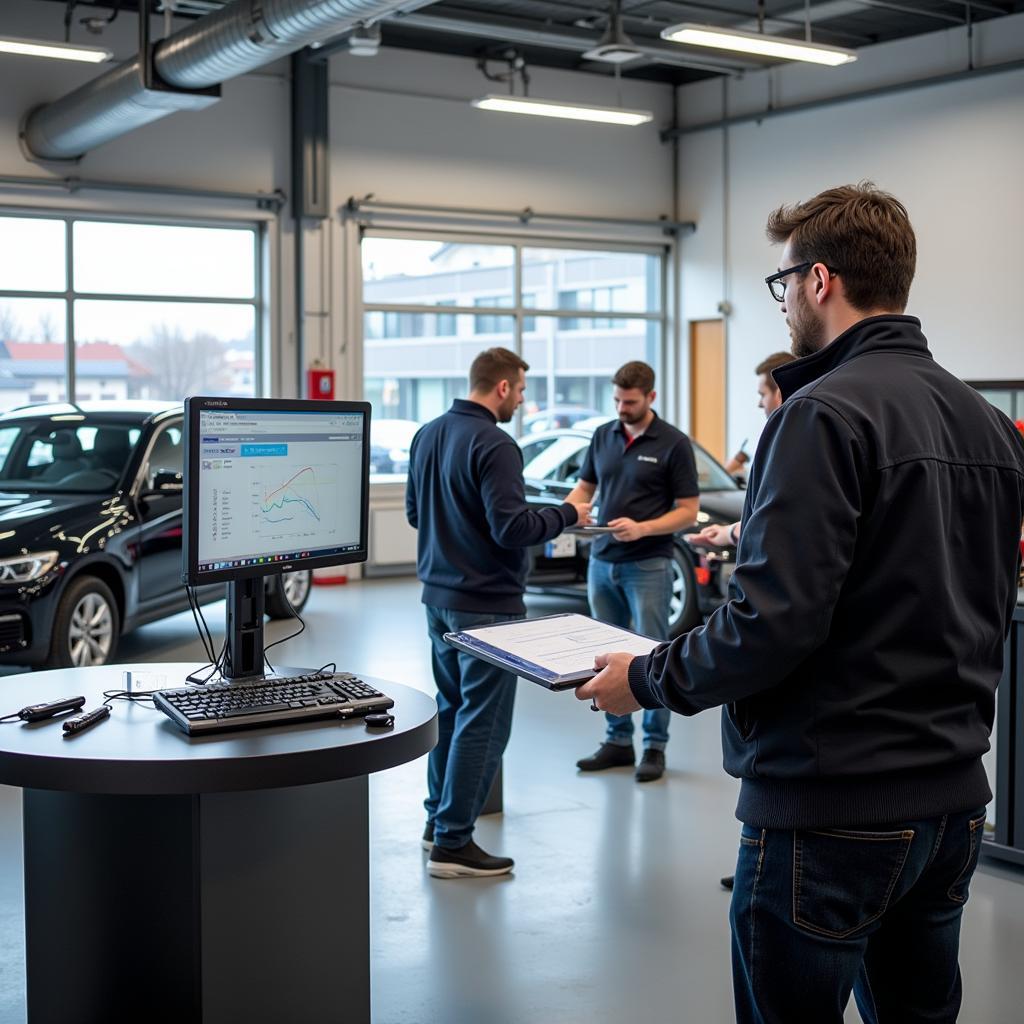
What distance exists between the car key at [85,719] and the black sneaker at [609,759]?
3.07 m

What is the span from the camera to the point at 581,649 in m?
2.33

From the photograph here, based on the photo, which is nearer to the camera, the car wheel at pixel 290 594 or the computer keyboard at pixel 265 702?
the computer keyboard at pixel 265 702

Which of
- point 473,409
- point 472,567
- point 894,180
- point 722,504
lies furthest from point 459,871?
point 894,180

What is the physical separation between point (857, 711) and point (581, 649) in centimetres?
62

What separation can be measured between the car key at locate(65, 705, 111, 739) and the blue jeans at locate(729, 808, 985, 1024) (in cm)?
123

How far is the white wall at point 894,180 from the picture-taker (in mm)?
10289

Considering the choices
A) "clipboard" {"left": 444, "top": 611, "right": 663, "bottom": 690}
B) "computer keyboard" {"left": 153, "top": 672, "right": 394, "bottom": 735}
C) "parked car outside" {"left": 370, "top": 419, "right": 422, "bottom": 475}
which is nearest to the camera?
"clipboard" {"left": 444, "top": 611, "right": 663, "bottom": 690}

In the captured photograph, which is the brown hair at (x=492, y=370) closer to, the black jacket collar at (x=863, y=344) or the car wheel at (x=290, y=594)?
the black jacket collar at (x=863, y=344)

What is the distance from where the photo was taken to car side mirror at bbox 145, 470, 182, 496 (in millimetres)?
6934

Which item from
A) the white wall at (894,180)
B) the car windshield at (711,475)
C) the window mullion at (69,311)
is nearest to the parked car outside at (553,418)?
the white wall at (894,180)

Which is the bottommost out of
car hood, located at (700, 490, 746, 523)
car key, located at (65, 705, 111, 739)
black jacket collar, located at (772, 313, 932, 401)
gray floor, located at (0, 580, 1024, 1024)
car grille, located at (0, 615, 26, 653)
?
gray floor, located at (0, 580, 1024, 1024)

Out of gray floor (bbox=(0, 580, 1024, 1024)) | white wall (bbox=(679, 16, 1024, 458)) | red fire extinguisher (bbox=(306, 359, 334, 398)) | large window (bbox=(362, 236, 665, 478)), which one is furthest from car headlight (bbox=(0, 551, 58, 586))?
Result: white wall (bbox=(679, 16, 1024, 458))

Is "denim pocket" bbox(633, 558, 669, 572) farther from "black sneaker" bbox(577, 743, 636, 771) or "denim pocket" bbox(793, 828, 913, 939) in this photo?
"denim pocket" bbox(793, 828, 913, 939)

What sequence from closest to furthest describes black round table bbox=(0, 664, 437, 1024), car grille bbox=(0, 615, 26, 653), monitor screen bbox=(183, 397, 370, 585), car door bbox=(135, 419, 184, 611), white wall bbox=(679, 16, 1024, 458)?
black round table bbox=(0, 664, 437, 1024), monitor screen bbox=(183, 397, 370, 585), car grille bbox=(0, 615, 26, 653), car door bbox=(135, 419, 184, 611), white wall bbox=(679, 16, 1024, 458)
